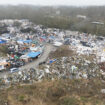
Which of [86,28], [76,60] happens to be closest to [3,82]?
[76,60]

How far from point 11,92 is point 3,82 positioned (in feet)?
5.17

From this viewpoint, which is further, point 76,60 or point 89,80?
point 76,60

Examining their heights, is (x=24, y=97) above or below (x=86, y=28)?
below

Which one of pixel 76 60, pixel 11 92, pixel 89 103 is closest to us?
pixel 89 103

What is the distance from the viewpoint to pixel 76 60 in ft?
42.2

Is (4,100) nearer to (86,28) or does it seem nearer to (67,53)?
(67,53)

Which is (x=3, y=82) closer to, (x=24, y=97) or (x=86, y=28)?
(x=24, y=97)

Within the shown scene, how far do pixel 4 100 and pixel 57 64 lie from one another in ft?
19.4

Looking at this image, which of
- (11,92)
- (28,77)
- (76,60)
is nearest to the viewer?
(11,92)

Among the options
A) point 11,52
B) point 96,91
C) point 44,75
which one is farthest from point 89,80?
point 11,52

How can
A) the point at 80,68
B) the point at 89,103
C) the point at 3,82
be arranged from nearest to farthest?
1. the point at 89,103
2. the point at 3,82
3. the point at 80,68

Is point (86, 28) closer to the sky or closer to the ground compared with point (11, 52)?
closer to the sky

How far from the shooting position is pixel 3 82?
9516mm

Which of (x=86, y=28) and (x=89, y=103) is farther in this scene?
(x=86, y=28)
